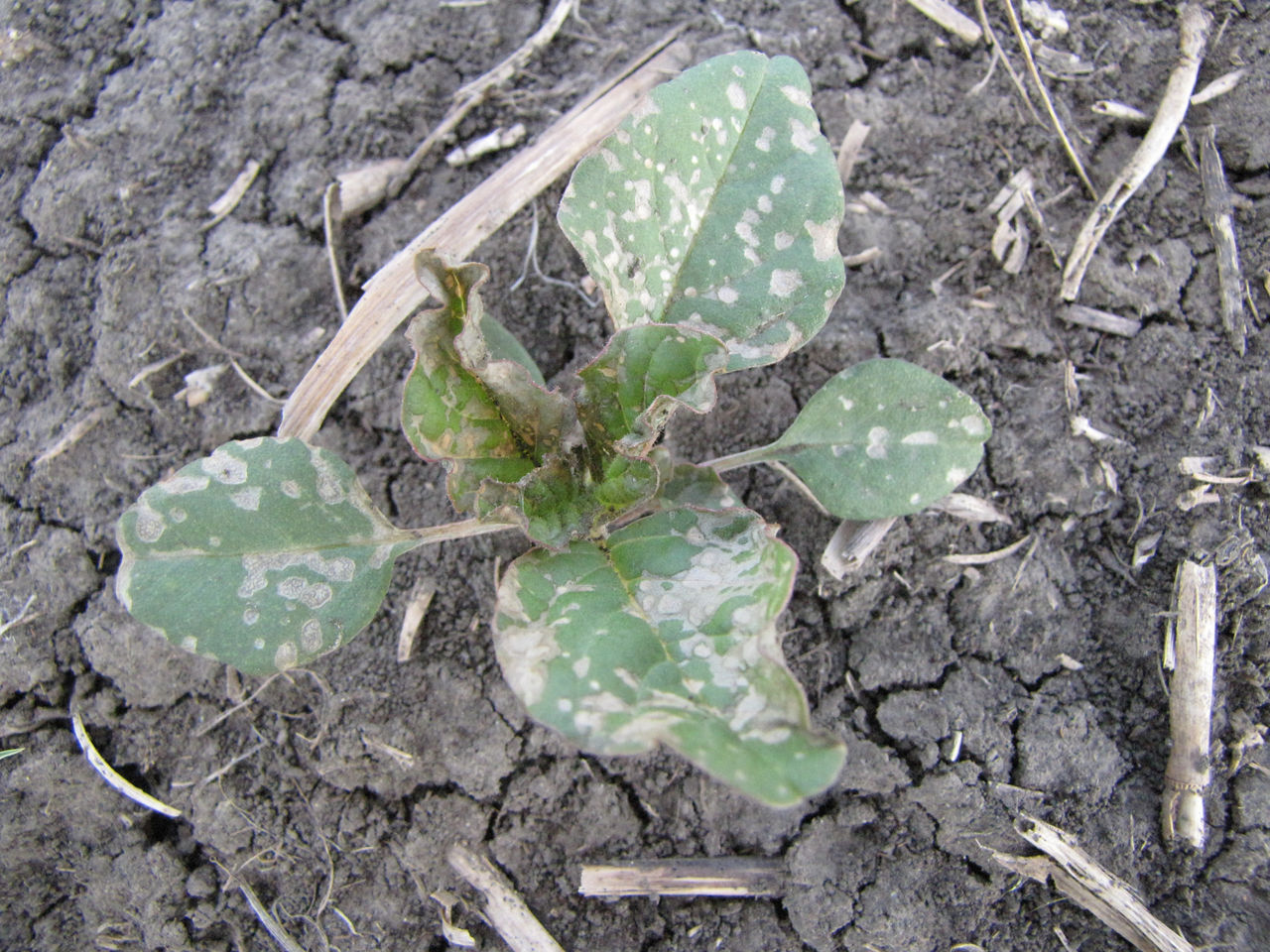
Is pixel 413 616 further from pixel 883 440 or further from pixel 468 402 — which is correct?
pixel 883 440

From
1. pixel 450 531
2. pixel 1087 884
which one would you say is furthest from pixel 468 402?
pixel 1087 884

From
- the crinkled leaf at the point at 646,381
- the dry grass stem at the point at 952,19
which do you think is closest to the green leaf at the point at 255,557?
the crinkled leaf at the point at 646,381

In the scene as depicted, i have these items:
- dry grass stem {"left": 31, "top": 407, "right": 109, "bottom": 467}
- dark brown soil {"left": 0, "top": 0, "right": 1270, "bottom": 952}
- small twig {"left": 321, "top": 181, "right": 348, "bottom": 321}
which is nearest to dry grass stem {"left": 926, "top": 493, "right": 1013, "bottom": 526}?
dark brown soil {"left": 0, "top": 0, "right": 1270, "bottom": 952}

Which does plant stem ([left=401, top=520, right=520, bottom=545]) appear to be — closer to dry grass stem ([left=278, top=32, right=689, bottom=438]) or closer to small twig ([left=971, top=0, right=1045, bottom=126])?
dry grass stem ([left=278, top=32, right=689, bottom=438])

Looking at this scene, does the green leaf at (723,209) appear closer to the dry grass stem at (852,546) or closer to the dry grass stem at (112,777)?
the dry grass stem at (852,546)

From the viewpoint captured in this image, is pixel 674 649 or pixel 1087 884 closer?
pixel 674 649
